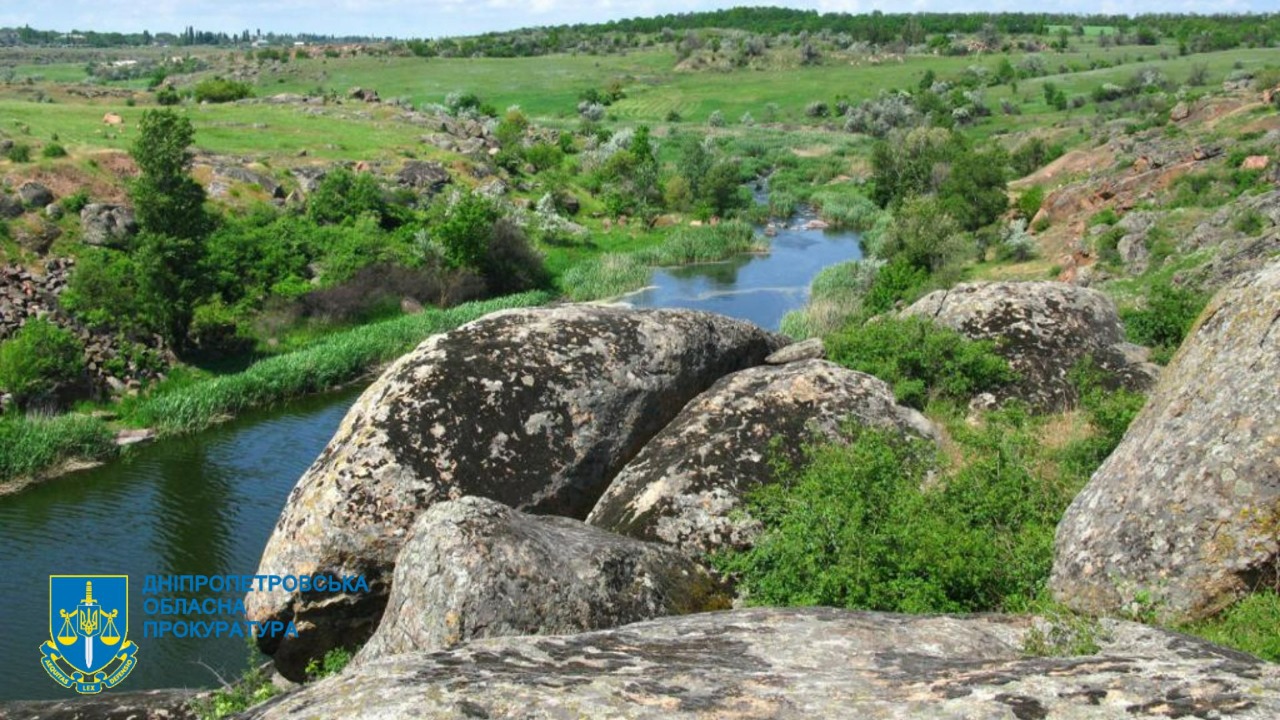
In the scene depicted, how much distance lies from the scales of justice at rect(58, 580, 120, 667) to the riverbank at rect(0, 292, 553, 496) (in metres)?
11.1

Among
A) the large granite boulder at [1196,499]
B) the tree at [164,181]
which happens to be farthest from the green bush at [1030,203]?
the large granite boulder at [1196,499]

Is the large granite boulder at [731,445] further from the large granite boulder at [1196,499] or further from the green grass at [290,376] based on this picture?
the green grass at [290,376]

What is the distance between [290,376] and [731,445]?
27.5 meters

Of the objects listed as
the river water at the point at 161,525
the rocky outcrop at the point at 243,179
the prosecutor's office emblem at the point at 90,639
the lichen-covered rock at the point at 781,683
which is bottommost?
the river water at the point at 161,525

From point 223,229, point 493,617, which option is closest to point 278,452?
point 223,229

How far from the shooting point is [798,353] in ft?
57.8

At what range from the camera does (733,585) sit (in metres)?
11.9

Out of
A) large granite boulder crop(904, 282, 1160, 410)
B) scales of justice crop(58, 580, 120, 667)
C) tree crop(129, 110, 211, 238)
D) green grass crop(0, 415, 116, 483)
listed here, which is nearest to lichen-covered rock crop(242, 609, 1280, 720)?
large granite boulder crop(904, 282, 1160, 410)

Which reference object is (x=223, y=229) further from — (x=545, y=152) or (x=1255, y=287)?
(x=1255, y=287)

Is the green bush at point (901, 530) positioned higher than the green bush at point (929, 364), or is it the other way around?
the green bush at point (929, 364)

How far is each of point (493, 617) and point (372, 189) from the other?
163 feet

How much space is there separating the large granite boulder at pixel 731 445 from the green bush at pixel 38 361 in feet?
89.1

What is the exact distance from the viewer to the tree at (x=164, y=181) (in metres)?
38.7

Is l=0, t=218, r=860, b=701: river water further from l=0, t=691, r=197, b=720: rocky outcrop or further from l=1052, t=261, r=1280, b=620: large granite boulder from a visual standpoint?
l=1052, t=261, r=1280, b=620: large granite boulder
